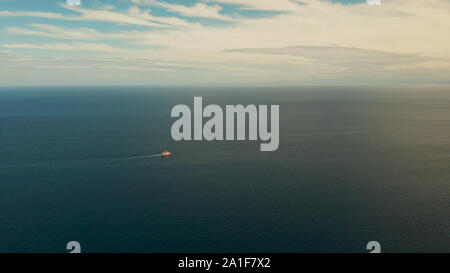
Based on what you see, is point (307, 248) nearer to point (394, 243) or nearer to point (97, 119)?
point (394, 243)

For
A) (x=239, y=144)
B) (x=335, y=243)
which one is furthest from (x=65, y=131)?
(x=335, y=243)

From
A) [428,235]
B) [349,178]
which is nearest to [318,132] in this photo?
[349,178]

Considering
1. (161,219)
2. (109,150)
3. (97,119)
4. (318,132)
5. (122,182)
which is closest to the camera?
(161,219)

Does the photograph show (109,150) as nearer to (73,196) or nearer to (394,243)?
(73,196)

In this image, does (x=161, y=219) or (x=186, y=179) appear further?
(x=186, y=179)

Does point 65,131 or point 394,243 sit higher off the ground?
point 65,131

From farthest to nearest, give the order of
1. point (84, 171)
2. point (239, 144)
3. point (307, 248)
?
point (239, 144) < point (84, 171) < point (307, 248)

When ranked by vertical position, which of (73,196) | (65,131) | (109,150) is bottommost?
(73,196)
